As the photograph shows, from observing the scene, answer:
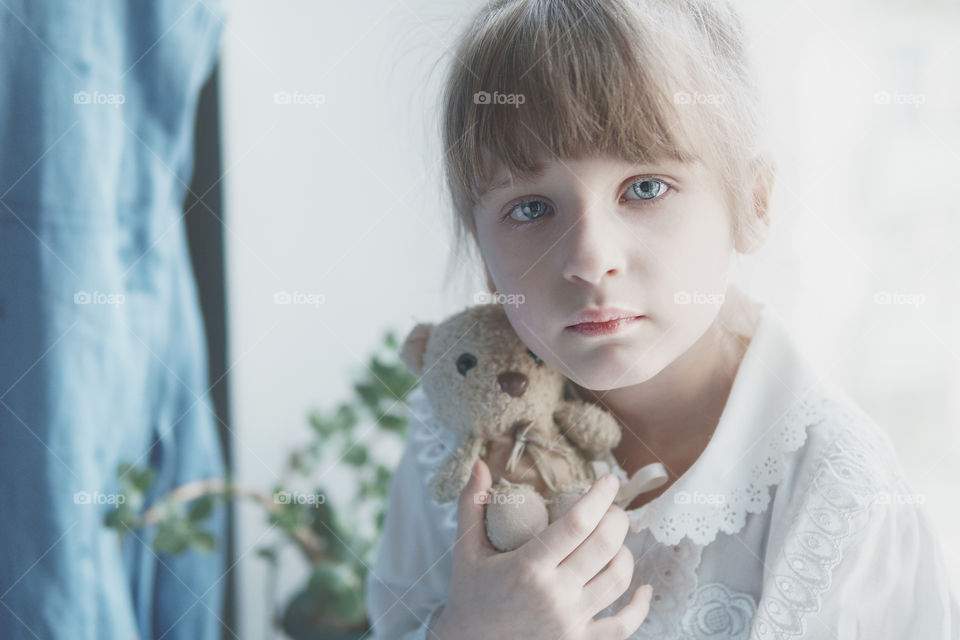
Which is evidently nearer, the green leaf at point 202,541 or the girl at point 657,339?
the girl at point 657,339

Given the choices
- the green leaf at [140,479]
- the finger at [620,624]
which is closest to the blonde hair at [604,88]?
the finger at [620,624]

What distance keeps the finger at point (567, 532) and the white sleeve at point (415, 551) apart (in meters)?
0.19

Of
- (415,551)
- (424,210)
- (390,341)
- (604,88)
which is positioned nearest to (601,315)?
(604,88)

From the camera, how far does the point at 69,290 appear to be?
2.73ft

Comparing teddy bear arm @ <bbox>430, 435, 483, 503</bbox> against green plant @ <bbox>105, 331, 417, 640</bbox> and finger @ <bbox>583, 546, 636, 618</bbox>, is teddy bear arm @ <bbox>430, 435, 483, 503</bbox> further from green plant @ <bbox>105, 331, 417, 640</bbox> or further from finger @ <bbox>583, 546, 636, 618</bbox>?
green plant @ <bbox>105, 331, 417, 640</bbox>

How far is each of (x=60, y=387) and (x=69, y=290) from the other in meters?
0.12

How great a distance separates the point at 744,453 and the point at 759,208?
8.5 inches

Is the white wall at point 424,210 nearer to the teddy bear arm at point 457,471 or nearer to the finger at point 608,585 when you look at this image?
the teddy bear arm at point 457,471

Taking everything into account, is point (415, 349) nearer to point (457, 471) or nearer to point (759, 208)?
point (457, 471)

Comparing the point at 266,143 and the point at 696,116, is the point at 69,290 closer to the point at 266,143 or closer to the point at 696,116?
the point at 266,143

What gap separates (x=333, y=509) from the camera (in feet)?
3.89

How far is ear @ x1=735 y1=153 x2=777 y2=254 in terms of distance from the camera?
608mm

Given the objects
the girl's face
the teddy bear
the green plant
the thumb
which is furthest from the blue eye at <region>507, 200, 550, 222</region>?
the green plant

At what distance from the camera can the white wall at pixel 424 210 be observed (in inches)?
40.8
